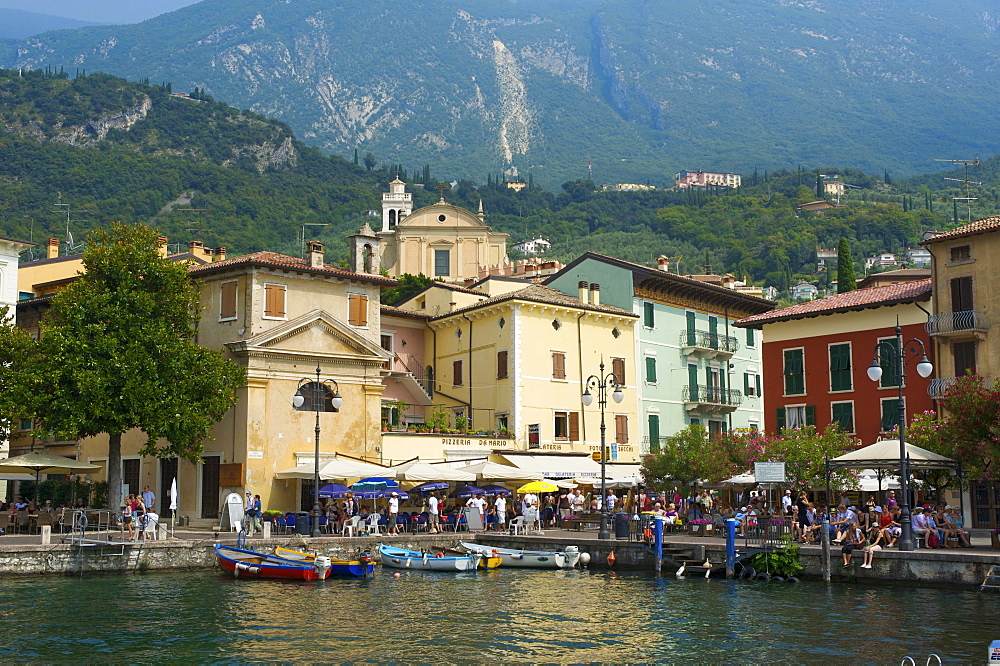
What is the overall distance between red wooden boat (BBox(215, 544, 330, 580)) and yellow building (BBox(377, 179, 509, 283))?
71.6 m

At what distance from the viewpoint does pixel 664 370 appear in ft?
192

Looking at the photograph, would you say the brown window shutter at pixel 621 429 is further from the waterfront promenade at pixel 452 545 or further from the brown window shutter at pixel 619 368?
the waterfront promenade at pixel 452 545

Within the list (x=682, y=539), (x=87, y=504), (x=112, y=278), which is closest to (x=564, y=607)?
(x=682, y=539)

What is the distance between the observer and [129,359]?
124 feet

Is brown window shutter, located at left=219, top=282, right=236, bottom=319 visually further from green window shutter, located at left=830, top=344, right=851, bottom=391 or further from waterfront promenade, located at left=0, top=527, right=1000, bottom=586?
green window shutter, located at left=830, top=344, right=851, bottom=391

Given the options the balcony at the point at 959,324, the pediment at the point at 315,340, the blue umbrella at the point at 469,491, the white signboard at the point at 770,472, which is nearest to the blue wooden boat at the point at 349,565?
the blue umbrella at the point at 469,491

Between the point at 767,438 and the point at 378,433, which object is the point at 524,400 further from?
the point at 767,438

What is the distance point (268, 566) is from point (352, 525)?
703cm

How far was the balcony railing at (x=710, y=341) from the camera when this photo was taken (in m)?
59.6

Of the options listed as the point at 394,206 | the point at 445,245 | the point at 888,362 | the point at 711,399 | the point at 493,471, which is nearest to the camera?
the point at 493,471

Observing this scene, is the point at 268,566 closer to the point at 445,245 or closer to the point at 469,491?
the point at 469,491

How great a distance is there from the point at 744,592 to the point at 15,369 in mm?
26359

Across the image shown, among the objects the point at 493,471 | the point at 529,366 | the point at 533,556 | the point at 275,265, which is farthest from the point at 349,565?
the point at 529,366

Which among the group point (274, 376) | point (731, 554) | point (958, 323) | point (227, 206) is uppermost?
point (227, 206)
